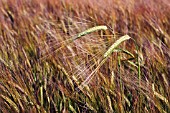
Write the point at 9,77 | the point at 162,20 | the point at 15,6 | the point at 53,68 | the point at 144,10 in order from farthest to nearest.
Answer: the point at 15,6
the point at 144,10
the point at 162,20
the point at 53,68
the point at 9,77

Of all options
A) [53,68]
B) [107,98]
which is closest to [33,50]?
[53,68]

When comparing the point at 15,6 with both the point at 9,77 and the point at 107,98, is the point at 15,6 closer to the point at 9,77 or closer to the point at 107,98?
the point at 9,77

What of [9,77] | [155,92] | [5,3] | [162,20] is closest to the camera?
[155,92]

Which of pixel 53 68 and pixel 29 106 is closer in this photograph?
pixel 29 106

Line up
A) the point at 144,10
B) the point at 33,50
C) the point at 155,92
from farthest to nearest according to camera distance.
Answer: the point at 144,10 < the point at 33,50 < the point at 155,92

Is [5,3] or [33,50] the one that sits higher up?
[5,3]

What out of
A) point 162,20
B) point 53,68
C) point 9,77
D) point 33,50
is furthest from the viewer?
point 162,20

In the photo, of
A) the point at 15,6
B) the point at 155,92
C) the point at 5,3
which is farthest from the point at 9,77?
the point at 5,3

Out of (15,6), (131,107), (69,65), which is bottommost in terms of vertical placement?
(131,107)

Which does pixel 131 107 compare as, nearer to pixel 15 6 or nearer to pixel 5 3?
pixel 15 6
